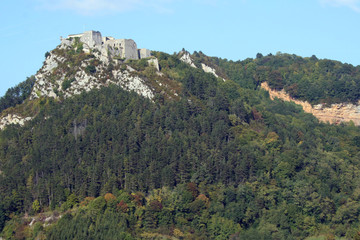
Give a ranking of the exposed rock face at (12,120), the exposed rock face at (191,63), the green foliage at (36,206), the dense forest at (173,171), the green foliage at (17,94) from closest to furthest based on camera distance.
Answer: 1. the dense forest at (173,171)
2. the green foliage at (36,206)
3. the exposed rock face at (12,120)
4. the green foliage at (17,94)
5. the exposed rock face at (191,63)

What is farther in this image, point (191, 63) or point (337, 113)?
point (337, 113)

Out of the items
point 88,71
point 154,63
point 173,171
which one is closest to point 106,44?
point 88,71

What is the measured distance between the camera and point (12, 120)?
106 m

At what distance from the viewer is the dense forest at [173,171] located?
8194cm

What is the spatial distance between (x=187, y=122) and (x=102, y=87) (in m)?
16.1

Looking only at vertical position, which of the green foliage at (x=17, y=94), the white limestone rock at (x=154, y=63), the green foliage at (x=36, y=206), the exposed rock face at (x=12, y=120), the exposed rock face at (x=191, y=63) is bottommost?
the green foliage at (x=36, y=206)

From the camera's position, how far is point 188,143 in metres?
94.3

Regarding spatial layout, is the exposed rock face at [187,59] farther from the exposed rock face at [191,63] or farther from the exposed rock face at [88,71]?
the exposed rock face at [88,71]

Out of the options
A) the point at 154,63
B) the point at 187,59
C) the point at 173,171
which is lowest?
the point at 173,171

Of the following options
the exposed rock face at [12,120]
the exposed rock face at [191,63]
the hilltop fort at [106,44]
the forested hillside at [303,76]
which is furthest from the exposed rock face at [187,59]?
the exposed rock face at [12,120]

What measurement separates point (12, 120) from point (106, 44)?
843 inches

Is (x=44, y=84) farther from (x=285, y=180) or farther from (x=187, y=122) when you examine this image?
(x=285, y=180)

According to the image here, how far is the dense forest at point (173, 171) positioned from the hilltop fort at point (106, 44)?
13.3ft

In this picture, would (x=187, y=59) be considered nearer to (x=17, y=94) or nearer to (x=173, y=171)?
(x=17, y=94)
